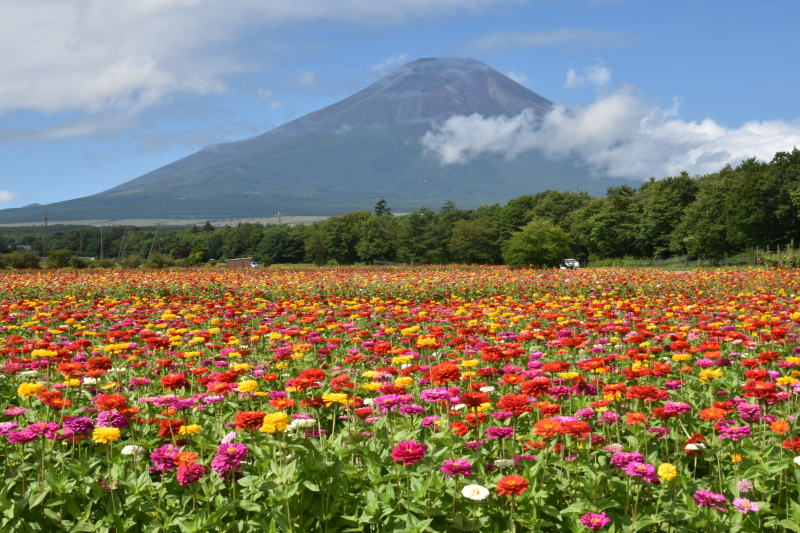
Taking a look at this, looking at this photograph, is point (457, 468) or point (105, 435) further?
point (105, 435)

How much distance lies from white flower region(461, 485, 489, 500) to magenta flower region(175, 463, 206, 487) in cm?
138

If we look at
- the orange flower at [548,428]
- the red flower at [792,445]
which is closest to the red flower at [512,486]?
the orange flower at [548,428]

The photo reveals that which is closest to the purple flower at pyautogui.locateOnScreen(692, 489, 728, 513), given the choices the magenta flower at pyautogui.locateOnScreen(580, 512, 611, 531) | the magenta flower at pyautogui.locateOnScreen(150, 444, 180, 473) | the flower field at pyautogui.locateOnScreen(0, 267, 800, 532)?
the flower field at pyautogui.locateOnScreen(0, 267, 800, 532)

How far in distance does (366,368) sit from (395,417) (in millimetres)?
2303

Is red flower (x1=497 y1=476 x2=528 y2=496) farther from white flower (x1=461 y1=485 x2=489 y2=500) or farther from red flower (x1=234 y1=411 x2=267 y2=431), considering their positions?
red flower (x1=234 y1=411 x2=267 y2=431)

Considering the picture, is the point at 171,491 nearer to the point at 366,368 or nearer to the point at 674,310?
the point at 366,368

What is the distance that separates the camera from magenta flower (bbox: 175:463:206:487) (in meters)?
3.10

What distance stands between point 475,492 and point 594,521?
0.60 m

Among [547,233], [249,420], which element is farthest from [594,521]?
[547,233]

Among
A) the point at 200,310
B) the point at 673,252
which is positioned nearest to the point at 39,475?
the point at 200,310

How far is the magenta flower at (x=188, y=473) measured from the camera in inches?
122

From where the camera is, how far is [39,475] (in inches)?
140

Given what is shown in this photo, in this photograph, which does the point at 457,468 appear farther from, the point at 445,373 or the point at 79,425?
the point at 79,425

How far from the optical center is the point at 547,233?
131ft
